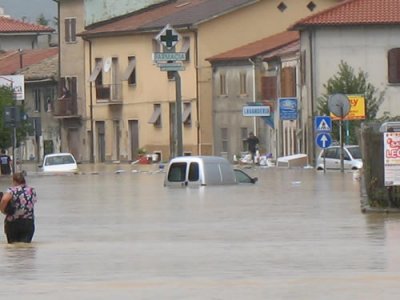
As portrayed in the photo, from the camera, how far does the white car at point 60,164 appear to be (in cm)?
7961

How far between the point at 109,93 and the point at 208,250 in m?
79.1

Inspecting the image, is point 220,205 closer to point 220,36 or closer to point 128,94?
point 220,36

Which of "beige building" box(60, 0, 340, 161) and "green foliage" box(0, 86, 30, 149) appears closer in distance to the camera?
"green foliage" box(0, 86, 30, 149)

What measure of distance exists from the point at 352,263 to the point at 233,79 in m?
72.0

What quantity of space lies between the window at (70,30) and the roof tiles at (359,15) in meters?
31.9

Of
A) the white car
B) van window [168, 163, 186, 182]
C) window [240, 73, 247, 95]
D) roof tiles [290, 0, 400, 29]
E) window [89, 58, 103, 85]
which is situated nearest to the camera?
van window [168, 163, 186, 182]

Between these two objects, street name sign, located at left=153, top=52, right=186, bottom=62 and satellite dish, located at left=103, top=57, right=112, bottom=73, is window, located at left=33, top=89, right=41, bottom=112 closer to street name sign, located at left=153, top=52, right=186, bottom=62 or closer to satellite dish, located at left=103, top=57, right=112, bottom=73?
satellite dish, located at left=103, top=57, right=112, bottom=73

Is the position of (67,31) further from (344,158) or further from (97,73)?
(344,158)

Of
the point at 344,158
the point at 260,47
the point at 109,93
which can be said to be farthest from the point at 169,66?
the point at 109,93

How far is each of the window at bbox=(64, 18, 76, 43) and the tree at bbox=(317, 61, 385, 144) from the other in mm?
33404

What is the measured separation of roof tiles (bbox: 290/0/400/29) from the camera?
78.2m

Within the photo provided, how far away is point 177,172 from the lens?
5172 centimetres

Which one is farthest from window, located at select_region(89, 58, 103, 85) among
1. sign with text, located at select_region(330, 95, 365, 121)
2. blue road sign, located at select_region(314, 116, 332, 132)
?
blue road sign, located at select_region(314, 116, 332, 132)

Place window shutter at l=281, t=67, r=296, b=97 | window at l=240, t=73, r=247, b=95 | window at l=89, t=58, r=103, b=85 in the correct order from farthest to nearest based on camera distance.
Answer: window at l=89, t=58, r=103, b=85, window at l=240, t=73, r=247, b=95, window shutter at l=281, t=67, r=296, b=97
